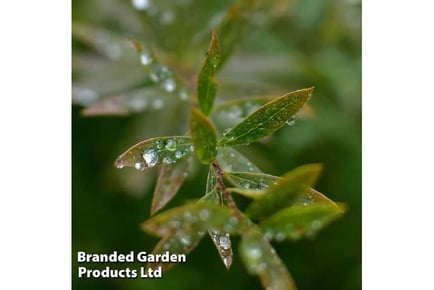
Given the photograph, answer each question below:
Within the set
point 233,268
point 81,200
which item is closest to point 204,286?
point 233,268

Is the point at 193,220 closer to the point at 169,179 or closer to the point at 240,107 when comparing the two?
the point at 169,179

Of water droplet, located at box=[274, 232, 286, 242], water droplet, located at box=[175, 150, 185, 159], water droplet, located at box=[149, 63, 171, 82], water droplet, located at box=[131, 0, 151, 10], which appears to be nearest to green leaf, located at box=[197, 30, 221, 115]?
water droplet, located at box=[175, 150, 185, 159]

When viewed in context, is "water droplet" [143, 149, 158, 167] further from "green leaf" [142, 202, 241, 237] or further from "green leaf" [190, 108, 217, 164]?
"green leaf" [142, 202, 241, 237]

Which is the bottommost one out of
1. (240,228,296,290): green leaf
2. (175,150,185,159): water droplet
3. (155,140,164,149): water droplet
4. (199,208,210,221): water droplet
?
(240,228,296,290): green leaf

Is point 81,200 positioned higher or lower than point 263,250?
higher

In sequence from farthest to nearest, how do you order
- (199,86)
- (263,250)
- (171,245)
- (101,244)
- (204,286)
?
(204,286) < (101,244) < (199,86) < (171,245) < (263,250)

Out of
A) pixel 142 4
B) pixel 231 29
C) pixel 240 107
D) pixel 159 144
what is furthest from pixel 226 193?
pixel 142 4

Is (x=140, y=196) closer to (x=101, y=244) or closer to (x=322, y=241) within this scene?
(x=101, y=244)
